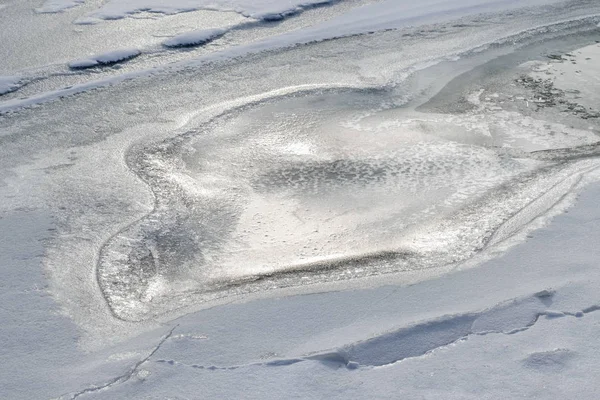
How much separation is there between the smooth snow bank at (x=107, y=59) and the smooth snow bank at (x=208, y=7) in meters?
0.94

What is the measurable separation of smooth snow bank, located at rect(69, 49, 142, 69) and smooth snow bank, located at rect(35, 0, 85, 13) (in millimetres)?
1428

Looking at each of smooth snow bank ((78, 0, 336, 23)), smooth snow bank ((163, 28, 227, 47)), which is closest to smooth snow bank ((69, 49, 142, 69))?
smooth snow bank ((163, 28, 227, 47))

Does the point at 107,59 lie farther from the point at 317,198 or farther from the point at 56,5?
the point at 317,198

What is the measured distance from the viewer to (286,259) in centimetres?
374

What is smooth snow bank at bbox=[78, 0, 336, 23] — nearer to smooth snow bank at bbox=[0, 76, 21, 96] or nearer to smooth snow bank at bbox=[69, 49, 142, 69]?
smooth snow bank at bbox=[69, 49, 142, 69]

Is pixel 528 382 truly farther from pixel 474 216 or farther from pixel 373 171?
pixel 373 171

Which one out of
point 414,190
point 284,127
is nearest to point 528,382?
point 414,190

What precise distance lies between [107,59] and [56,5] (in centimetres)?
164

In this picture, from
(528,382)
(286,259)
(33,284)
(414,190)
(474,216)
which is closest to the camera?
(528,382)

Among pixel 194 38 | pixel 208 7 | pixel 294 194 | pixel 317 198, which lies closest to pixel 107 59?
pixel 194 38

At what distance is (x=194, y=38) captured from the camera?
6.40 m

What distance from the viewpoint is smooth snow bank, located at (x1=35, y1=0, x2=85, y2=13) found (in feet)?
23.5

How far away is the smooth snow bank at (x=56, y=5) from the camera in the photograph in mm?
7148

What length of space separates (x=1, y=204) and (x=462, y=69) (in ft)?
11.7
